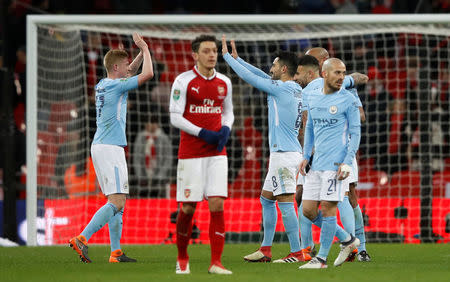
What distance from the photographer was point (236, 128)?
45.5 feet

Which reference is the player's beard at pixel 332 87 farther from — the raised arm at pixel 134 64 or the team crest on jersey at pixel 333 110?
the raised arm at pixel 134 64

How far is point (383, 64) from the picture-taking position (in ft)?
48.6

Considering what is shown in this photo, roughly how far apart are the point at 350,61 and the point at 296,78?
5114 mm

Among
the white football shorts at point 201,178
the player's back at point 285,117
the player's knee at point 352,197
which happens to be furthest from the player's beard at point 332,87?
the player's knee at point 352,197

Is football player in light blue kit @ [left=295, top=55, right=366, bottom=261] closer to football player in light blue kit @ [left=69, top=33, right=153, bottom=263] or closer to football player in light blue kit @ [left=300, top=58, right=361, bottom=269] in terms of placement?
football player in light blue kit @ [left=300, top=58, right=361, bottom=269]

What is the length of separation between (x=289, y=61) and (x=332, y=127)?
1.03 metres

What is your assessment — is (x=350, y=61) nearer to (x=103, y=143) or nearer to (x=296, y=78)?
(x=296, y=78)

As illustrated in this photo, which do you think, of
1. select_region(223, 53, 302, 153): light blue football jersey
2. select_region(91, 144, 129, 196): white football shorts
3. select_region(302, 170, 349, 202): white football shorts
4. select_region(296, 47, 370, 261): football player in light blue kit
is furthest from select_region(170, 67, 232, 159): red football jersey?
select_region(91, 144, 129, 196): white football shorts

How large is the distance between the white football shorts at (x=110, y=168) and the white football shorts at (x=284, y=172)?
1.42 metres

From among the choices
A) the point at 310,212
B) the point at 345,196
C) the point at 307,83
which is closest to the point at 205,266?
the point at 310,212

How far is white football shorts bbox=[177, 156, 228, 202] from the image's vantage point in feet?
22.8

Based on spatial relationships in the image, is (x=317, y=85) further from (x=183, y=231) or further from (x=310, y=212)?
(x=183, y=231)

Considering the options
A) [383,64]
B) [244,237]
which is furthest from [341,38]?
[244,237]

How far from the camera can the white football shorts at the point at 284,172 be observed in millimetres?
8516
